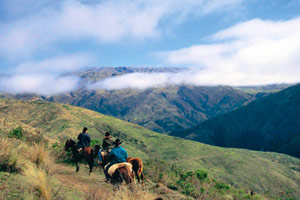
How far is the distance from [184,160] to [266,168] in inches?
1591

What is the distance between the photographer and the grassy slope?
102438mm

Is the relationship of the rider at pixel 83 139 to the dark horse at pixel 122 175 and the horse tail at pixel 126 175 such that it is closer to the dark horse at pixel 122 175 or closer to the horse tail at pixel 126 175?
the dark horse at pixel 122 175

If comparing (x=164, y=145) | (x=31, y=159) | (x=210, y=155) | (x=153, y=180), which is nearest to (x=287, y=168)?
(x=210, y=155)

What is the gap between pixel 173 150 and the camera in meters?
128

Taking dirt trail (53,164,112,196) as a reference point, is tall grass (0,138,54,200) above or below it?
above

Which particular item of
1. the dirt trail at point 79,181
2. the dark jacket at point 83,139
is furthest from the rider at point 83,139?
the dirt trail at point 79,181

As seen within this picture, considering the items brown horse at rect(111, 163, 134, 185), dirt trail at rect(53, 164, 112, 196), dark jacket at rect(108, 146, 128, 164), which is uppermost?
dark jacket at rect(108, 146, 128, 164)

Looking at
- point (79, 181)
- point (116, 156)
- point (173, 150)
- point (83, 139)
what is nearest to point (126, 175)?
point (116, 156)

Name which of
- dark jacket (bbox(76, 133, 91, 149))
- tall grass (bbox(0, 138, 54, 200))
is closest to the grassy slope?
dark jacket (bbox(76, 133, 91, 149))

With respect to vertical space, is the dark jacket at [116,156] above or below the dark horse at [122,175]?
above

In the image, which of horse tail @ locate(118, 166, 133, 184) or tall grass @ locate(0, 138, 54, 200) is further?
horse tail @ locate(118, 166, 133, 184)

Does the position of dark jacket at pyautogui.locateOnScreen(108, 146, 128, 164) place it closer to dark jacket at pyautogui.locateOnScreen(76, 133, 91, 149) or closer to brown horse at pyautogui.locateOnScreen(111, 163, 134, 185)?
brown horse at pyautogui.locateOnScreen(111, 163, 134, 185)

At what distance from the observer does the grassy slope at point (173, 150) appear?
10244 cm

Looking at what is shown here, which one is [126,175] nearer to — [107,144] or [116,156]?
[116,156]
